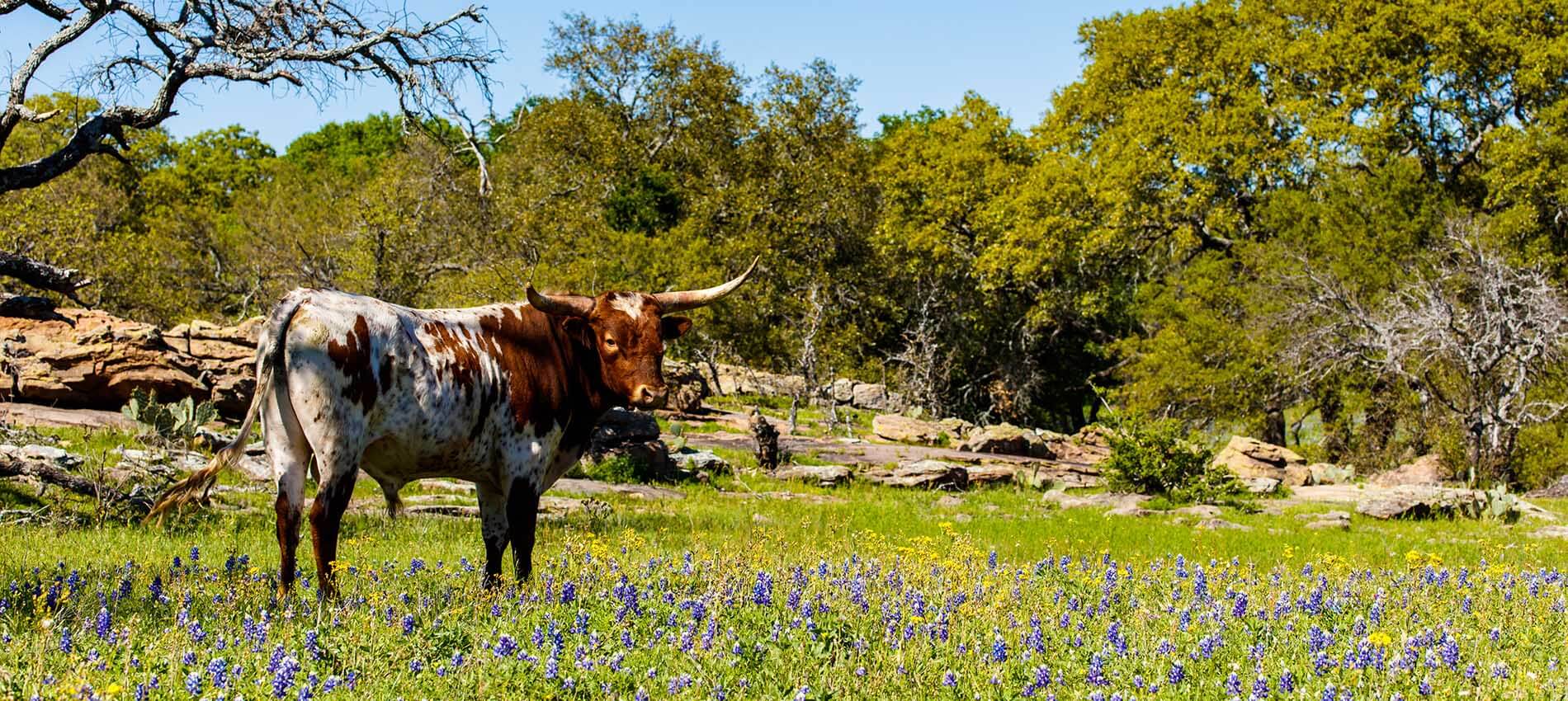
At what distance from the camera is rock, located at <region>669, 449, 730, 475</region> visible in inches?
864

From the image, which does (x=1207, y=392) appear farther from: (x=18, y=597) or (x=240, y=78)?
(x=18, y=597)

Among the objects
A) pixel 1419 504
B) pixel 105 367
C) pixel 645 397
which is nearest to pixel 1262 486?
pixel 1419 504

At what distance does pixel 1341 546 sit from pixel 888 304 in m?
30.9

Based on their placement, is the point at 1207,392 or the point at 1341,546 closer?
the point at 1341,546

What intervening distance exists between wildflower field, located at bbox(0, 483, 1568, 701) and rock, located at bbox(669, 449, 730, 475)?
11.1 meters

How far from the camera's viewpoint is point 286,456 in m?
7.83

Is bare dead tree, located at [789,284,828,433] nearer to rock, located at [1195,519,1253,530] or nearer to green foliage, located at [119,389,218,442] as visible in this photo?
rock, located at [1195,519,1253,530]

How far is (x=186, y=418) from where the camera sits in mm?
17438

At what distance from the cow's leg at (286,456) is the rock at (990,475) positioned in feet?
55.7

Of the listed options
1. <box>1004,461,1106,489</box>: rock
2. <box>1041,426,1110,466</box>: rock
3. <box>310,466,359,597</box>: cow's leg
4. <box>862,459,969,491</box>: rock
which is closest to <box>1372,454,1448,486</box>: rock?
<box>1041,426,1110,466</box>: rock

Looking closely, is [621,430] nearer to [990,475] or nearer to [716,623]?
[990,475]

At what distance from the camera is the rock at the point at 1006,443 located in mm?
30297

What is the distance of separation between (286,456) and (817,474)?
1522cm

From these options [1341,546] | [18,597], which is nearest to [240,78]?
[18,597]
